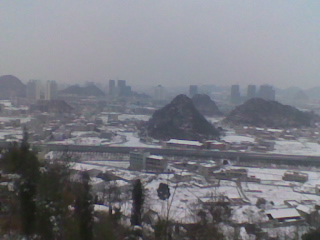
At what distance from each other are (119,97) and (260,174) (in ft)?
33.2

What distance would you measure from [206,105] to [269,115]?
249 centimetres

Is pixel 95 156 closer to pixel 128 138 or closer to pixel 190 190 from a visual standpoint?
pixel 128 138

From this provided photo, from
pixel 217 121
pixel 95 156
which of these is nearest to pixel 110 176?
pixel 95 156

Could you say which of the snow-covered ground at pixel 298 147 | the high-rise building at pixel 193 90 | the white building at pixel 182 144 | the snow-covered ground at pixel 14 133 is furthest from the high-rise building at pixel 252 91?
the snow-covered ground at pixel 14 133

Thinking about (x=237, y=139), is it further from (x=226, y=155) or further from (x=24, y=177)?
(x=24, y=177)

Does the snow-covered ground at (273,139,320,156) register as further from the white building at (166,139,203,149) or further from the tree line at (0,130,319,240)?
the tree line at (0,130,319,240)

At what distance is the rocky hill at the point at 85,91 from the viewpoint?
11.0m

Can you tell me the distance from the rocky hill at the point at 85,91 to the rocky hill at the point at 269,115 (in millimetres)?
5199

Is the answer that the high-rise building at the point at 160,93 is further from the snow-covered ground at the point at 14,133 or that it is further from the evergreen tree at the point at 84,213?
the evergreen tree at the point at 84,213

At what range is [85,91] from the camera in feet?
40.3

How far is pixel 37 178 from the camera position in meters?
1.65

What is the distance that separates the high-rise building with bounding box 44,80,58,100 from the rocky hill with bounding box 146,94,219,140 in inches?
113

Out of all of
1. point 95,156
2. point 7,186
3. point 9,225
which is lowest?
point 95,156

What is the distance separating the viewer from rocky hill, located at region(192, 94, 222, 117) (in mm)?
12211
